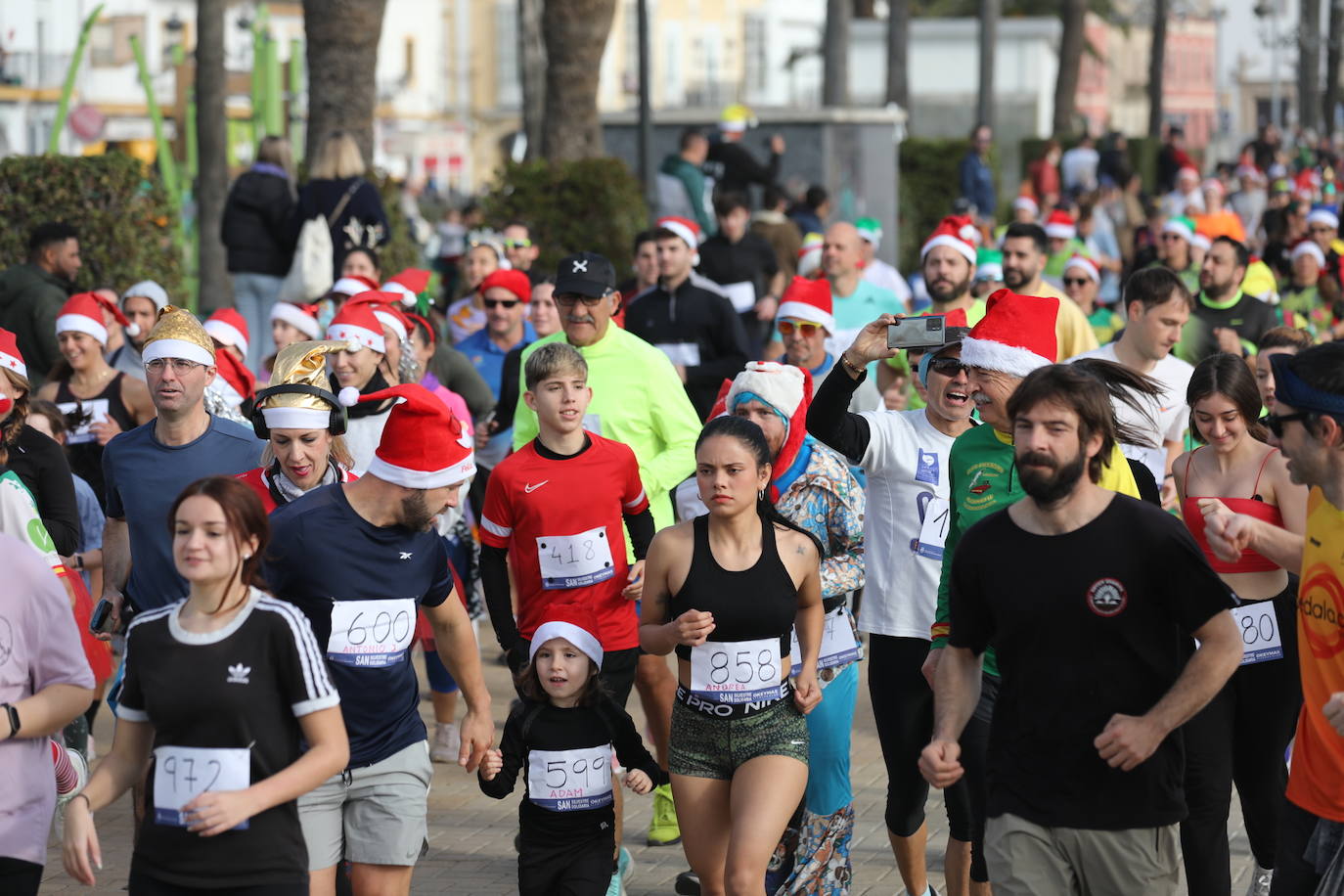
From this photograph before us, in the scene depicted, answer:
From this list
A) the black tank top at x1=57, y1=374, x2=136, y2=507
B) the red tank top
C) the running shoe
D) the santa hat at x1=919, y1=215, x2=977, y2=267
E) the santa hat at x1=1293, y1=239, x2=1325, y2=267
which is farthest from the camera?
the santa hat at x1=1293, y1=239, x2=1325, y2=267

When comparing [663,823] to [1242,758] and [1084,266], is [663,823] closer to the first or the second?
[1242,758]

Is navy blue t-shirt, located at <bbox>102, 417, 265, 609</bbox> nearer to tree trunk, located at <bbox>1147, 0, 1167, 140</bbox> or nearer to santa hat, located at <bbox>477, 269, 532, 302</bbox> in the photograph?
santa hat, located at <bbox>477, 269, 532, 302</bbox>

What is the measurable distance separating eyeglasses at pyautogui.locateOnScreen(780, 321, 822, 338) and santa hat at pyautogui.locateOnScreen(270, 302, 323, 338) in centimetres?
328

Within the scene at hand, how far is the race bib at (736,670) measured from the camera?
606 cm

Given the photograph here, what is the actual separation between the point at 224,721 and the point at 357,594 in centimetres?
92

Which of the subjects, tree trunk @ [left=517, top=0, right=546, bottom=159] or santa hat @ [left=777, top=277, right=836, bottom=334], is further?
tree trunk @ [left=517, top=0, right=546, bottom=159]

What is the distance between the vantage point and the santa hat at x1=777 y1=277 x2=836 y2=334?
348 inches

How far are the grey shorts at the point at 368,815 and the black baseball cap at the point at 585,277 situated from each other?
2.96 metres

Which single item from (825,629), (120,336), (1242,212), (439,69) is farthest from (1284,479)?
(439,69)

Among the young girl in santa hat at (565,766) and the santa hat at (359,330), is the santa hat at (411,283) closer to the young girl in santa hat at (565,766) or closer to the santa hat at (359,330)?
the santa hat at (359,330)

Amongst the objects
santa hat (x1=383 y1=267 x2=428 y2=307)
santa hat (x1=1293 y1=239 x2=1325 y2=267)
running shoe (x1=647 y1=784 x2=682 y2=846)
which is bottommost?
running shoe (x1=647 y1=784 x2=682 y2=846)

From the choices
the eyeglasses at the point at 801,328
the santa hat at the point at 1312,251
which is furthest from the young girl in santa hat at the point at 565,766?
the santa hat at the point at 1312,251

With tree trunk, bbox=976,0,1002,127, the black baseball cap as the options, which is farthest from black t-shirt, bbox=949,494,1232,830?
tree trunk, bbox=976,0,1002,127

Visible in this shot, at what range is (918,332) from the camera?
6316 millimetres
